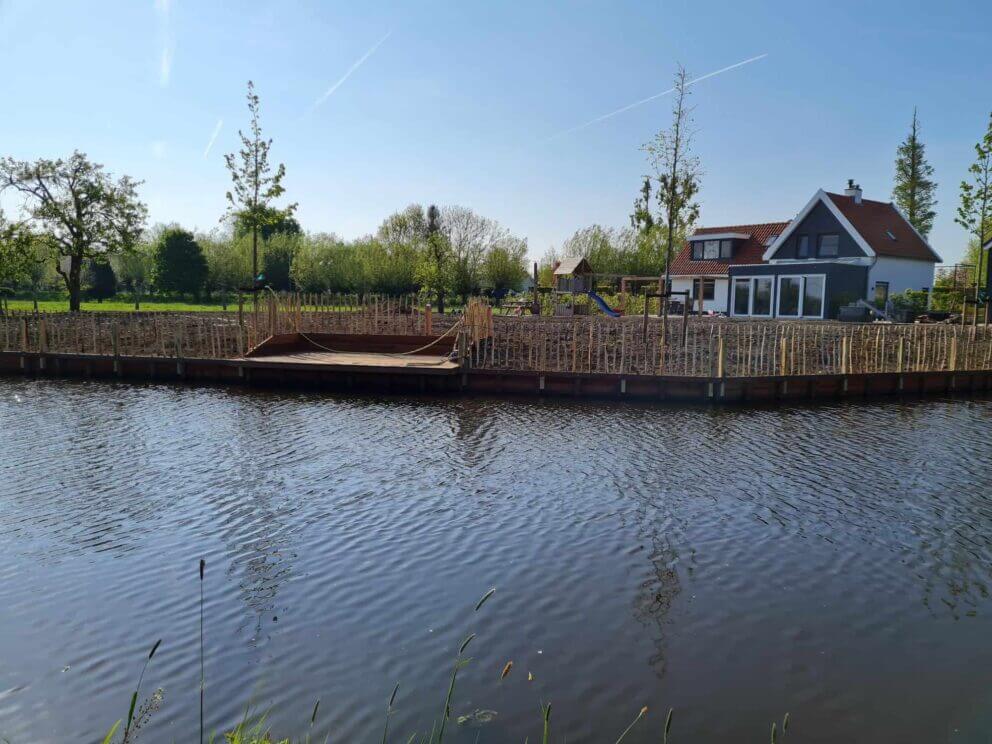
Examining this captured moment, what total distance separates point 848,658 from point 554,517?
4.29 m

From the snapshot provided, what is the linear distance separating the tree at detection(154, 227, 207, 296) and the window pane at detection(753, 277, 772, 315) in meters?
48.2

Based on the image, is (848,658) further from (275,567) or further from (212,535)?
(212,535)

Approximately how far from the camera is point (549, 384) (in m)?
21.0

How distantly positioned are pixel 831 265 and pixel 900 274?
5.97m

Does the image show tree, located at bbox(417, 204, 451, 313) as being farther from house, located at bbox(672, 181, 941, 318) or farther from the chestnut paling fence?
the chestnut paling fence

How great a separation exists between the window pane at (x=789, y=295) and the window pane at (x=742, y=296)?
7.71 ft

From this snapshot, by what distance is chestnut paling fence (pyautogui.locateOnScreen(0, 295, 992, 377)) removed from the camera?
21719 mm

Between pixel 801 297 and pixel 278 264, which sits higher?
pixel 278 264

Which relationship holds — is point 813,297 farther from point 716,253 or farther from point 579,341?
point 579,341

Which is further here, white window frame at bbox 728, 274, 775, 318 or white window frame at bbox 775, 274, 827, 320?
white window frame at bbox 728, 274, 775, 318

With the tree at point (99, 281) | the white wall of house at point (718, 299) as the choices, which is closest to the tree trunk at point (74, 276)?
the tree at point (99, 281)

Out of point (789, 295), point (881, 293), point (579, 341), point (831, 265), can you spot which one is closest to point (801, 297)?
point (789, 295)

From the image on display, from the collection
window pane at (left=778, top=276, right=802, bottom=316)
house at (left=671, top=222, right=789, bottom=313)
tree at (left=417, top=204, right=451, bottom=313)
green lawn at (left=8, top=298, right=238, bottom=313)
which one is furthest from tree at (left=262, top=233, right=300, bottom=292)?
window pane at (left=778, top=276, right=802, bottom=316)

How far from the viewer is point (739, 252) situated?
2080 inches
